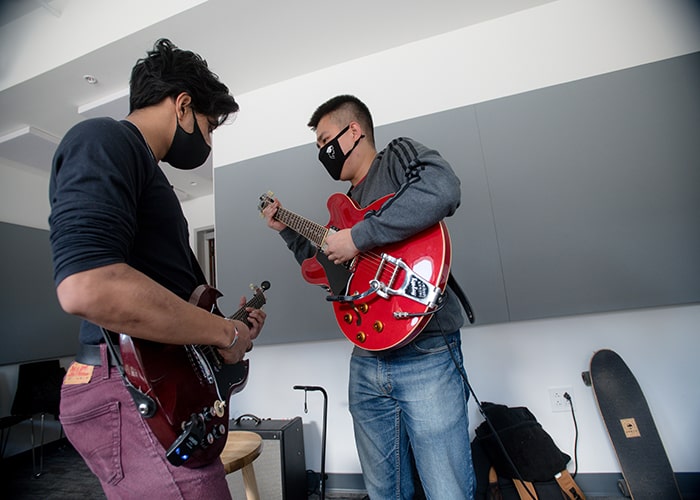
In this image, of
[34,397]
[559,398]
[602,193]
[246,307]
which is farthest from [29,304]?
[602,193]

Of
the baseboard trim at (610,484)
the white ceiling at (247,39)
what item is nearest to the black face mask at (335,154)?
the white ceiling at (247,39)

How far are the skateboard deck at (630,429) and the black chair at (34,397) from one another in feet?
14.6

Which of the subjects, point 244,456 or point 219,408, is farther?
point 244,456

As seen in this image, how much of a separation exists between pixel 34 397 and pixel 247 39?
3856 mm

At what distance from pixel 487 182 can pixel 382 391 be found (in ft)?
4.85

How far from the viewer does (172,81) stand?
0.92 metres

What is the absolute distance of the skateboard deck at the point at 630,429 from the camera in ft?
5.27

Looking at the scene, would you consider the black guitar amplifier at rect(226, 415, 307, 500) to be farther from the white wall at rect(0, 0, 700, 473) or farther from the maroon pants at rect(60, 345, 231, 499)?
the maroon pants at rect(60, 345, 231, 499)

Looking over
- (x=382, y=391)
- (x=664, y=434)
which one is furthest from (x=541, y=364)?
(x=382, y=391)

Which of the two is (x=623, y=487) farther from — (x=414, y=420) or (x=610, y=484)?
(x=414, y=420)

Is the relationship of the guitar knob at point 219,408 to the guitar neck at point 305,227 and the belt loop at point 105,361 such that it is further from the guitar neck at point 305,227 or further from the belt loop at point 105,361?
the guitar neck at point 305,227

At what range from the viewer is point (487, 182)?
78.7 inches

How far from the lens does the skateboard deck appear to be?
161 centimetres

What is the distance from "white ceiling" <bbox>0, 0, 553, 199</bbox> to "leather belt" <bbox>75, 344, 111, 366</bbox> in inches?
86.0
